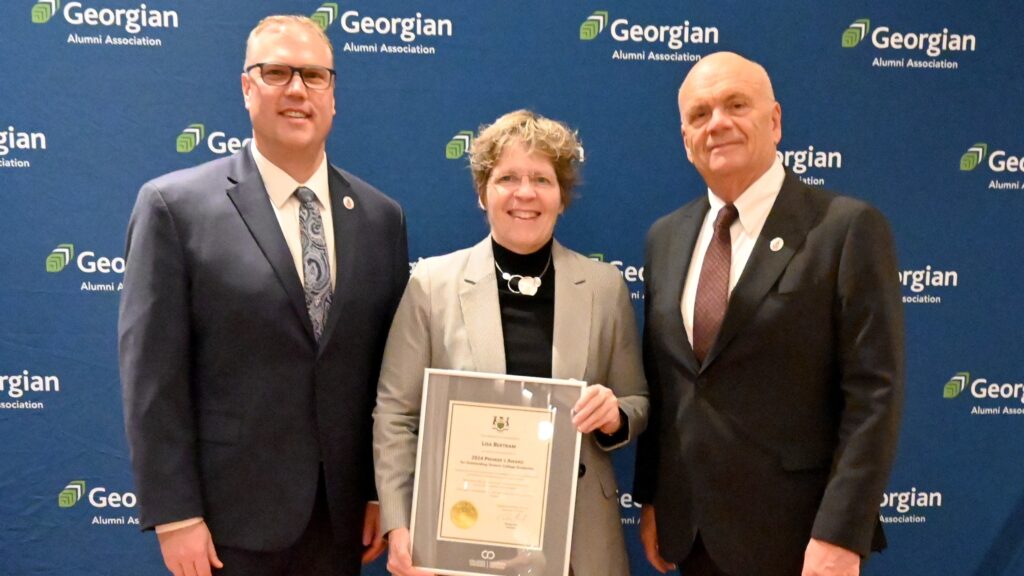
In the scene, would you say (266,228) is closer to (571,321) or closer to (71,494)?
(571,321)

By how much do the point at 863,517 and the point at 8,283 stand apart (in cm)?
297

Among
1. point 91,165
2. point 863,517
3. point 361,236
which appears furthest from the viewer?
point 91,165

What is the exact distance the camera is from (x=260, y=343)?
200 centimetres

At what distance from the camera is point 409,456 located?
2062mm

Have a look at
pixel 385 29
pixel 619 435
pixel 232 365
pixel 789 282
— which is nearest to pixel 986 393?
pixel 789 282

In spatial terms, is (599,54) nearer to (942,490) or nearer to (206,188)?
(206,188)

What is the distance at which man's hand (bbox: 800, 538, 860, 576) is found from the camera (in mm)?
1864

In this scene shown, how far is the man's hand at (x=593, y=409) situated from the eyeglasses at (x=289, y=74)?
110cm

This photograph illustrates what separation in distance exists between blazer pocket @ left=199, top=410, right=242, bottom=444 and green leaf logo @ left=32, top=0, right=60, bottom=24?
5.76ft

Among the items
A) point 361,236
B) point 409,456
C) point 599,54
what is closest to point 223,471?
point 409,456

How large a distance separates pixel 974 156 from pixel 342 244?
8.12ft

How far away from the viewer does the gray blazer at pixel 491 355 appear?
2.05 metres

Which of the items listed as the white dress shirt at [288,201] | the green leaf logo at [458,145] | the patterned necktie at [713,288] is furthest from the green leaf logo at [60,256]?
the patterned necktie at [713,288]

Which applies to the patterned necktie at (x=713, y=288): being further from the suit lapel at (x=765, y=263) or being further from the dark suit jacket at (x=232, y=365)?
the dark suit jacket at (x=232, y=365)
